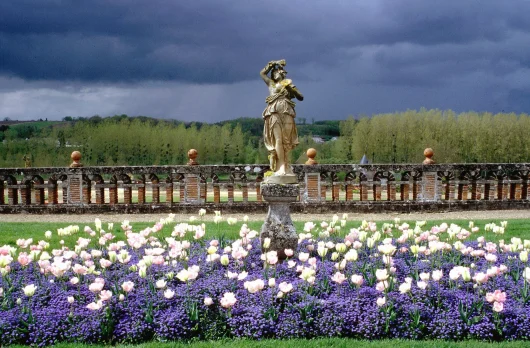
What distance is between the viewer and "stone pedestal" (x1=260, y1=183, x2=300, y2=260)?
8.08 meters

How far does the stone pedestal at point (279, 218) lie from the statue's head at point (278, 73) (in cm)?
177

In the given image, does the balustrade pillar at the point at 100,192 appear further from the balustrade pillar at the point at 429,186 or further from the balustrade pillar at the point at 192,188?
the balustrade pillar at the point at 429,186

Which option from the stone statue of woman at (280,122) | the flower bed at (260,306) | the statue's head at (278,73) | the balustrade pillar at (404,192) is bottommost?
the flower bed at (260,306)

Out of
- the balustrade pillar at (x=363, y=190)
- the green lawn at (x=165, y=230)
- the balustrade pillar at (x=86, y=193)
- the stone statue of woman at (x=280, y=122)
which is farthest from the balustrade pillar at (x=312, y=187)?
the stone statue of woman at (x=280, y=122)

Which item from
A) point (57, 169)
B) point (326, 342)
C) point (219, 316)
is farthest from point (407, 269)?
point (57, 169)

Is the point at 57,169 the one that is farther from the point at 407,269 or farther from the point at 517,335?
the point at 517,335

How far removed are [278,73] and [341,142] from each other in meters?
41.6

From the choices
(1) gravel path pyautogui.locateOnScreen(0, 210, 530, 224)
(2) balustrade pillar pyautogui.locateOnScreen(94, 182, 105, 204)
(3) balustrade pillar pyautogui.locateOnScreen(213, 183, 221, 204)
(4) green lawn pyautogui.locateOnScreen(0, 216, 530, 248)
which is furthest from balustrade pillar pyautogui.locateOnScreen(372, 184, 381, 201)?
(2) balustrade pillar pyautogui.locateOnScreen(94, 182, 105, 204)

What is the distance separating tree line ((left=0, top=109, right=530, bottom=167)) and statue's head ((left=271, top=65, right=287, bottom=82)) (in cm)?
3339

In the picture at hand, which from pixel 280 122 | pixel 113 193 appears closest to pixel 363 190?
pixel 113 193

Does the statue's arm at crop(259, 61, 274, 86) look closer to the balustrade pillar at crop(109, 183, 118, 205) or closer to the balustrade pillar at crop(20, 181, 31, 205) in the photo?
the balustrade pillar at crop(109, 183, 118, 205)

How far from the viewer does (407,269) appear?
7543mm

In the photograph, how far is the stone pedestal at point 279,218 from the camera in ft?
26.5

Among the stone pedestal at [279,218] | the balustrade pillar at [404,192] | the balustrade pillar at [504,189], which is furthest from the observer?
the balustrade pillar at [504,189]
